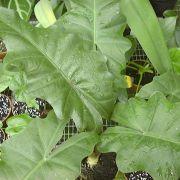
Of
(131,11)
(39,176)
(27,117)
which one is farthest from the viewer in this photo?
(27,117)

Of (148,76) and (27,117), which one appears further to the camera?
(148,76)

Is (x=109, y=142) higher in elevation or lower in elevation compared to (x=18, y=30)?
lower

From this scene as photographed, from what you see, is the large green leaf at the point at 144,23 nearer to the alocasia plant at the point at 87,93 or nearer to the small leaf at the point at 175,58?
the alocasia plant at the point at 87,93

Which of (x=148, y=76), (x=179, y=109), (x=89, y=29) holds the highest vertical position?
(x=89, y=29)

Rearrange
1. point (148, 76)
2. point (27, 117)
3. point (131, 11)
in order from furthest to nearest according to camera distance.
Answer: point (148, 76), point (27, 117), point (131, 11)

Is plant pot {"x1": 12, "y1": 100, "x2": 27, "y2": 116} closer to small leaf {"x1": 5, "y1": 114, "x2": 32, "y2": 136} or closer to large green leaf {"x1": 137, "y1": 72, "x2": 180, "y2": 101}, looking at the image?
small leaf {"x1": 5, "y1": 114, "x2": 32, "y2": 136}

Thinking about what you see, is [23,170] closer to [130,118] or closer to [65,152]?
[65,152]

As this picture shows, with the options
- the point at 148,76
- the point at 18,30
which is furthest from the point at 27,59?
the point at 148,76

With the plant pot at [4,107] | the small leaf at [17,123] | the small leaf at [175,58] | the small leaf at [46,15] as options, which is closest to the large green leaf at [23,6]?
the small leaf at [46,15]
